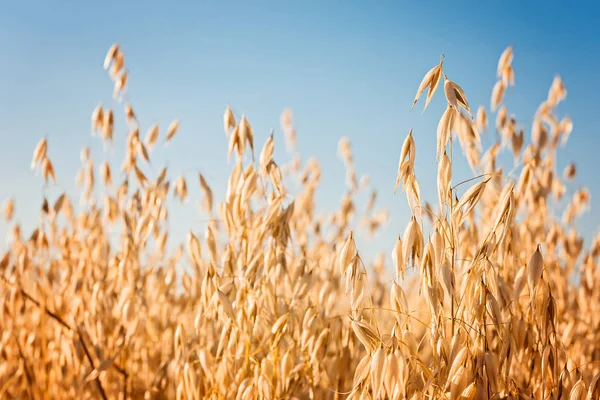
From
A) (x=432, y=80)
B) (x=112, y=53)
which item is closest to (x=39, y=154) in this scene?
(x=112, y=53)

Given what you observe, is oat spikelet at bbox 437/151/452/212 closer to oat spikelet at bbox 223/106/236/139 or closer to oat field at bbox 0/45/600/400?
oat field at bbox 0/45/600/400

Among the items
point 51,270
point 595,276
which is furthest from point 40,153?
point 595,276

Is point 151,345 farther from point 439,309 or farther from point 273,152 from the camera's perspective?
point 439,309

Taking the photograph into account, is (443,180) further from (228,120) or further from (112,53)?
(112,53)

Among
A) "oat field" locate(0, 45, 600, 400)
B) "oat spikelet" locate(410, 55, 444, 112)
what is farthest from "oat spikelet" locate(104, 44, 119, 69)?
"oat spikelet" locate(410, 55, 444, 112)

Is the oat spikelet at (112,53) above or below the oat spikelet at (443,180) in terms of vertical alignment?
above

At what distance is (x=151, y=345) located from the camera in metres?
2.20

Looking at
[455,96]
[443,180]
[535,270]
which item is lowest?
[535,270]

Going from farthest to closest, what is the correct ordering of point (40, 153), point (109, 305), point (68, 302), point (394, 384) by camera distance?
point (68, 302), point (40, 153), point (109, 305), point (394, 384)

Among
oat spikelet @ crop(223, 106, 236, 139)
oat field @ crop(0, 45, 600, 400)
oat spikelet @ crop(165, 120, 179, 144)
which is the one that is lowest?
oat field @ crop(0, 45, 600, 400)

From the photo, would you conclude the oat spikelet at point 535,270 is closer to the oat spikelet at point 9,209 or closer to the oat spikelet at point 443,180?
the oat spikelet at point 443,180

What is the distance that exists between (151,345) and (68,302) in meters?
0.36

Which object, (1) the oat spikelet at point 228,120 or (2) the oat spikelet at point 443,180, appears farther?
(1) the oat spikelet at point 228,120

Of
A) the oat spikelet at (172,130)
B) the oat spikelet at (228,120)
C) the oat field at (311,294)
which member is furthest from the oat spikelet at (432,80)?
the oat spikelet at (172,130)
